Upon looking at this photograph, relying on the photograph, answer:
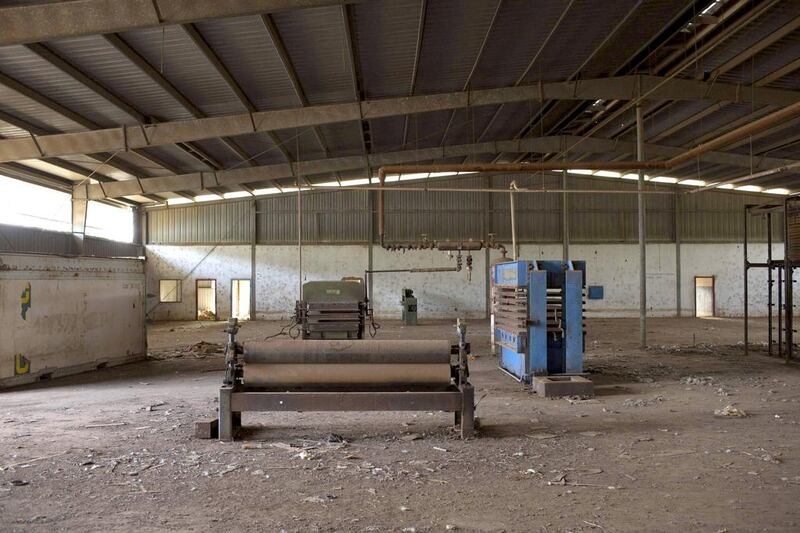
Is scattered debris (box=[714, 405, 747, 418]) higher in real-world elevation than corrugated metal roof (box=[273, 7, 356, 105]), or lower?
lower

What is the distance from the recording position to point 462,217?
2481 centimetres

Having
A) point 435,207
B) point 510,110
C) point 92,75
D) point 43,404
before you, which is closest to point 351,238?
point 435,207

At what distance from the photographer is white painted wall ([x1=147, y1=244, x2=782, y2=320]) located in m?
24.5

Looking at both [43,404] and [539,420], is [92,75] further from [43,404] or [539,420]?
[539,420]

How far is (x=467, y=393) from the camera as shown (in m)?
5.49

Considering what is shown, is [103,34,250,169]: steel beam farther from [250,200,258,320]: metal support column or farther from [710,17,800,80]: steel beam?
[710,17,800,80]: steel beam

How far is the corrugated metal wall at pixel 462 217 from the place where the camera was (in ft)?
80.6

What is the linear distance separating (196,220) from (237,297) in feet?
12.9

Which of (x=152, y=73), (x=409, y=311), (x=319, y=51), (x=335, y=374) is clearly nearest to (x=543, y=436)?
(x=335, y=374)

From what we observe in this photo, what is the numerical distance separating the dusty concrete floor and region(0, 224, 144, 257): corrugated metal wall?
1019 cm

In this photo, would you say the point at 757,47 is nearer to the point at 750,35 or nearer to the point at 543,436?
the point at 750,35

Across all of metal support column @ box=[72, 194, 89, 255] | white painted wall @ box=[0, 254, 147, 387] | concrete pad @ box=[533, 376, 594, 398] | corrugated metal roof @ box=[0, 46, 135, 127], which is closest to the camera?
concrete pad @ box=[533, 376, 594, 398]

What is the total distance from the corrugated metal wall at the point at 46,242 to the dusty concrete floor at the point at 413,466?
10.2 meters

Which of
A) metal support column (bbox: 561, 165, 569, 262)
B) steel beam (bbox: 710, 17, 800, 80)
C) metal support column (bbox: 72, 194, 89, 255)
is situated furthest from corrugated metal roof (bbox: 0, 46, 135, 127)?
metal support column (bbox: 561, 165, 569, 262)
